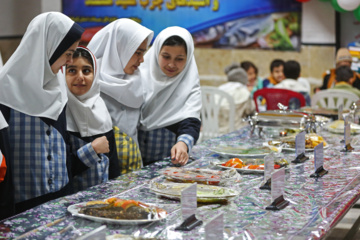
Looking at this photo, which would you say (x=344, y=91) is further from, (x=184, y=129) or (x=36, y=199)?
(x=36, y=199)

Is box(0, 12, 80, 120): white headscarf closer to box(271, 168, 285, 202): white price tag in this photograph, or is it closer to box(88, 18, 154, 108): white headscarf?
box(88, 18, 154, 108): white headscarf

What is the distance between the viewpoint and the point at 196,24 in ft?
25.4

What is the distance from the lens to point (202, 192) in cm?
200

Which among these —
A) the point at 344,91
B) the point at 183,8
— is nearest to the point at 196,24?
the point at 183,8

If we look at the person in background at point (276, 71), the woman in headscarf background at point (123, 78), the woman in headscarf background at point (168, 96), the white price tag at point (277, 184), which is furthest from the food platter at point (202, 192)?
the person in background at point (276, 71)

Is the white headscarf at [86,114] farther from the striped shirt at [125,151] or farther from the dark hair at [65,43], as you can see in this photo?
the dark hair at [65,43]

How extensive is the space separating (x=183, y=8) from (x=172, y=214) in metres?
6.23

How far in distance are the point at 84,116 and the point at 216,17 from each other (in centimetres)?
530

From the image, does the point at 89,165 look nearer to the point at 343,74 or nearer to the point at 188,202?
the point at 188,202

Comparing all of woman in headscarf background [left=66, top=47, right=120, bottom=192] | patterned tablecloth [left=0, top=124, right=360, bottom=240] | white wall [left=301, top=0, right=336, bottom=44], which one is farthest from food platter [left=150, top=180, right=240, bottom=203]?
white wall [left=301, top=0, right=336, bottom=44]

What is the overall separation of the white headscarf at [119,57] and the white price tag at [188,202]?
1.21 metres

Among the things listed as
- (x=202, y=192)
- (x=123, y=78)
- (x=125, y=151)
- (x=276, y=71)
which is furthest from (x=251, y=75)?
(x=202, y=192)

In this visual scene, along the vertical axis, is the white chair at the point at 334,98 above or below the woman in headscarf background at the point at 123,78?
below

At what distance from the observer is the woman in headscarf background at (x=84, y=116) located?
8.41 feet
